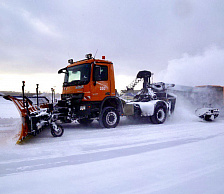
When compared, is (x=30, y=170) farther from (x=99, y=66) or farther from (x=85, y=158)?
(x=99, y=66)

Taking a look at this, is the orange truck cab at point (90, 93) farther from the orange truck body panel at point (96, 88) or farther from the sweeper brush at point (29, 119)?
the sweeper brush at point (29, 119)

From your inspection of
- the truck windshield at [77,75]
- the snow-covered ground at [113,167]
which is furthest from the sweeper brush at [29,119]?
the truck windshield at [77,75]

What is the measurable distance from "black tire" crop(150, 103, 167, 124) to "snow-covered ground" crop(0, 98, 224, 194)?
4406 mm

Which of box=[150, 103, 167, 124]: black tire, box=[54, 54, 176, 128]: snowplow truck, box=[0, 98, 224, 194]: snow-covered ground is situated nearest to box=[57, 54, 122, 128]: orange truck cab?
box=[54, 54, 176, 128]: snowplow truck

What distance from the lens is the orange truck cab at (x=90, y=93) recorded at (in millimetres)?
7555

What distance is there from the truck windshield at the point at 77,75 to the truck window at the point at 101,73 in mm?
294

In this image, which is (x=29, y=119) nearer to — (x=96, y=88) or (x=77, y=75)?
(x=96, y=88)

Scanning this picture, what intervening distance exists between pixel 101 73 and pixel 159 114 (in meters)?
3.96

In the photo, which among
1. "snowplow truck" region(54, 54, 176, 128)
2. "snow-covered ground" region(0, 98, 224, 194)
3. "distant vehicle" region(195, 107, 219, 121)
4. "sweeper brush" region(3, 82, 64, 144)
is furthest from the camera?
Result: "distant vehicle" region(195, 107, 219, 121)

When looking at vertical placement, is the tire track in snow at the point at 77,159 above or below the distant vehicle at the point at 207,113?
below

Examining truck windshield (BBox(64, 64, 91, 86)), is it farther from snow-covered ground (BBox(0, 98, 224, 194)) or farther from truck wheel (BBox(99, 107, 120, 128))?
snow-covered ground (BBox(0, 98, 224, 194))

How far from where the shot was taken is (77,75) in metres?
7.99

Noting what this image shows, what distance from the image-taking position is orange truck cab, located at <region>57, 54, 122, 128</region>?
7555mm

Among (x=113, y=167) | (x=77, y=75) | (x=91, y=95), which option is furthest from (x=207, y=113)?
(x=113, y=167)
